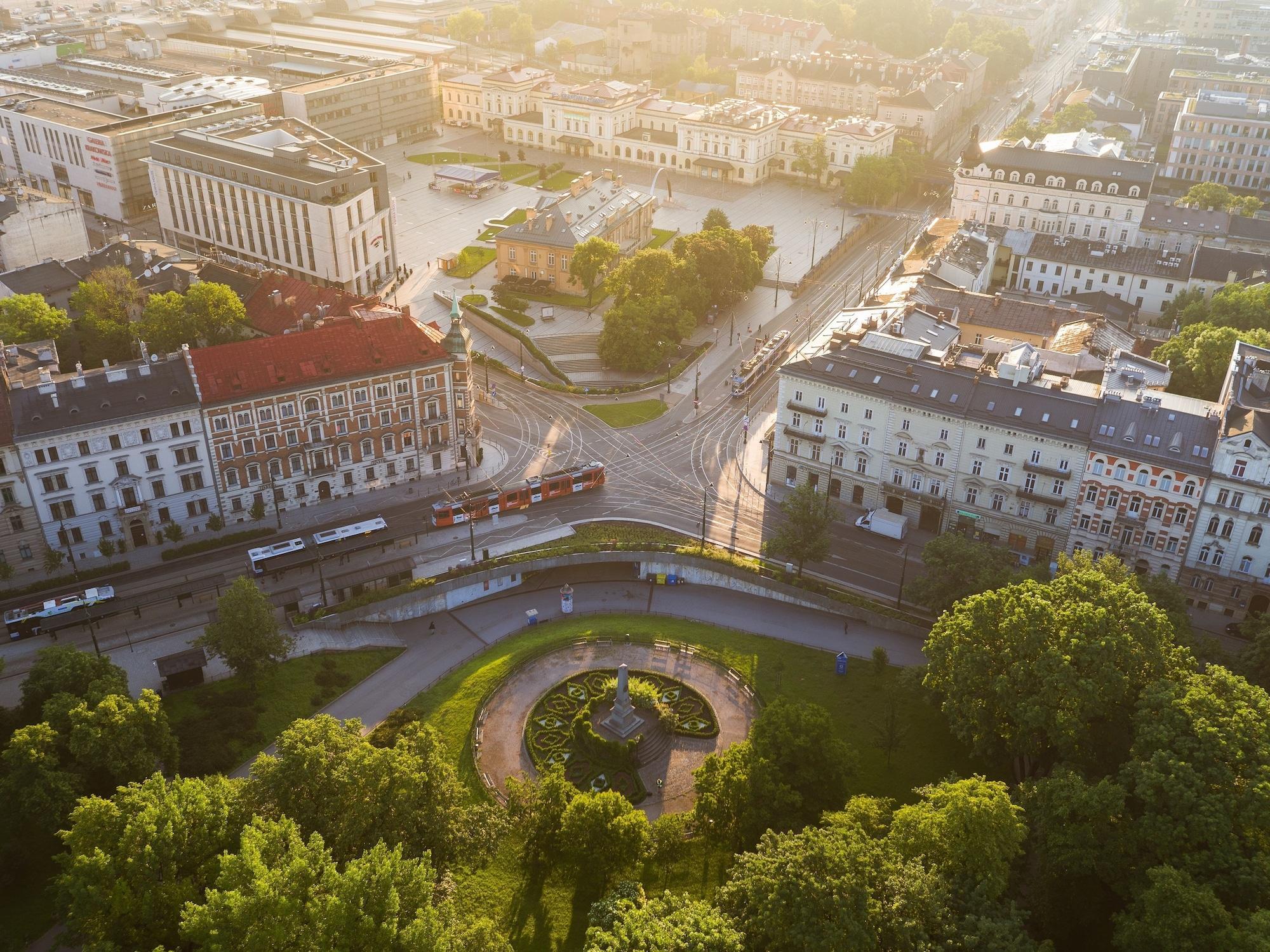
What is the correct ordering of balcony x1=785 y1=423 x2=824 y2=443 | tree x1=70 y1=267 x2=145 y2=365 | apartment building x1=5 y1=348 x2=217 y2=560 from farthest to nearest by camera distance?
tree x1=70 y1=267 x2=145 y2=365, balcony x1=785 y1=423 x2=824 y2=443, apartment building x1=5 y1=348 x2=217 y2=560

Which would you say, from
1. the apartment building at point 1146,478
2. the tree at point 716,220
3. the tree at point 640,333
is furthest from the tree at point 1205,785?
the tree at point 716,220

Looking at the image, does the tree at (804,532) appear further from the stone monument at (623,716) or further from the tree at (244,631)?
the tree at (244,631)

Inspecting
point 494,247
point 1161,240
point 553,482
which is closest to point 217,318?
point 553,482

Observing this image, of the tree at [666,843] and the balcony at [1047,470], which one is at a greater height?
the balcony at [1047,470]

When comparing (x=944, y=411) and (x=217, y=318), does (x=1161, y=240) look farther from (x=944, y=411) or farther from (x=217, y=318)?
(x=217, y=318)

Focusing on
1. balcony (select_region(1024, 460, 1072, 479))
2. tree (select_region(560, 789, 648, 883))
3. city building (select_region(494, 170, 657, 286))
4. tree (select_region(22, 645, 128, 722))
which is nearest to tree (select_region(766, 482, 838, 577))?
balcony (select_region(1024, 460, 1072, 479))

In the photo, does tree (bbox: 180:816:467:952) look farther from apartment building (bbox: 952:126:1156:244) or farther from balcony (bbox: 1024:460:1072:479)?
apartment building (bbox: 952:126:1156:244)
